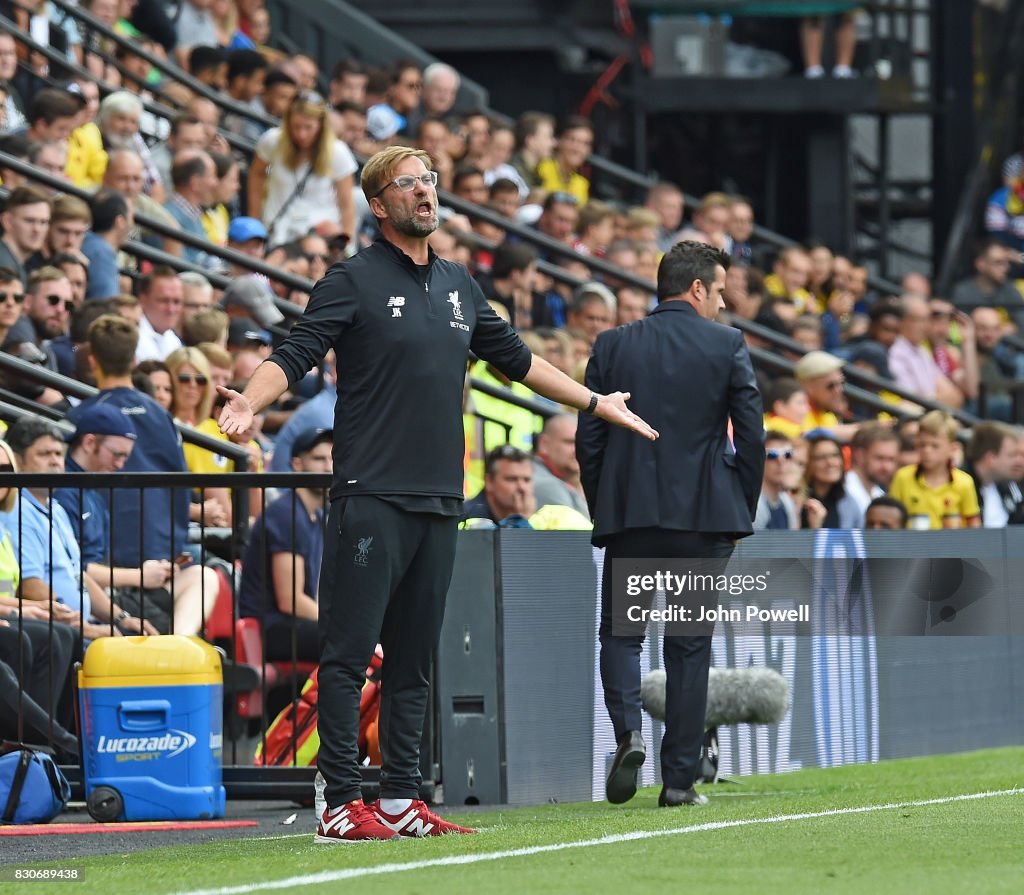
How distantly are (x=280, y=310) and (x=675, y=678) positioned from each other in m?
5.95

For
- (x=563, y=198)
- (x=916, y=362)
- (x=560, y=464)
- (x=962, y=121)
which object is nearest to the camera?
(x=560, y=464)

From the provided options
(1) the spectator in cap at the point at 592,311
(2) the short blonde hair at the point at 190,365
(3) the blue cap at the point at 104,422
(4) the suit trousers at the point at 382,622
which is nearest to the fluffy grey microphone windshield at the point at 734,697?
(4) the suit trousers at the point at 382,622

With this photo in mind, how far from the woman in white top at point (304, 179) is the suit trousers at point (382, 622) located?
8.46 m

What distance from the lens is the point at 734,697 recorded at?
996cm

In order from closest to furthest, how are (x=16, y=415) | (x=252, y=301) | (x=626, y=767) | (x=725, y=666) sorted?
(x=626, y=767) → (x=16, y=415) → (x=725, y=666) → (x=252, y=301)

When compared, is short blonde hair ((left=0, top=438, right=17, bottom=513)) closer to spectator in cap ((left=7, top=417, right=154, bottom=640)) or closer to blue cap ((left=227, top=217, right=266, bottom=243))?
spectator in cap ((left=7, top=417, right=154, bottom=640))

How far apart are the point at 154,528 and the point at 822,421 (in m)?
7.25

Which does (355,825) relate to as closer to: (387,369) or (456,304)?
(387,369)

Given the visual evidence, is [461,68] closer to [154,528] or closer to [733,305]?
[733,305]

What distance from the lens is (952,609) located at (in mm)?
12445

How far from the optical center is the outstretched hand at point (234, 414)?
6.90 metres

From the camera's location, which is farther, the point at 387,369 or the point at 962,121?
the point at 962,121

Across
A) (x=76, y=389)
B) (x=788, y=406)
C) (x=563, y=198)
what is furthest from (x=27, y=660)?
(x=563, y=198)
